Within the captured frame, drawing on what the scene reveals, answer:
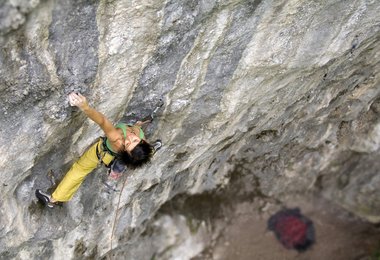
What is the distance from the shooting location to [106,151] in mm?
5801

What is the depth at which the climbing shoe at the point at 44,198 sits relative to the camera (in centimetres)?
649

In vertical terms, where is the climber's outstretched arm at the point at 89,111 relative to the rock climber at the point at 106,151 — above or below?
above

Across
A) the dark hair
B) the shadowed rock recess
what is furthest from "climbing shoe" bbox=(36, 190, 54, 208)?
the dark hair

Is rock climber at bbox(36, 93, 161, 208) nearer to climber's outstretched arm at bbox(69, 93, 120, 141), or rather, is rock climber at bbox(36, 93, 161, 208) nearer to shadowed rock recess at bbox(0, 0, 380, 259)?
climber's outstretched arm at bbox(69, 93, 120, 141)

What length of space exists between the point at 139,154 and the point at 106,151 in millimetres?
692

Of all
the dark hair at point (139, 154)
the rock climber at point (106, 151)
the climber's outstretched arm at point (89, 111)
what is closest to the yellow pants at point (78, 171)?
the rock climber at point (106, 151)

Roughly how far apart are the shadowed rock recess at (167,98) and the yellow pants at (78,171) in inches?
7.0

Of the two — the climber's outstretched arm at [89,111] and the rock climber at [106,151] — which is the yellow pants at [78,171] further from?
the climber's outstretched arm at [89,111]

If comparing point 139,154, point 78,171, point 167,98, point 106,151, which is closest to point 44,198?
point 78,171

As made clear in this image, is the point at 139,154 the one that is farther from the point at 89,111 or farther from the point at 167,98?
the point at 167,98

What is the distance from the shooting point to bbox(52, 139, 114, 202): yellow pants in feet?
19.8

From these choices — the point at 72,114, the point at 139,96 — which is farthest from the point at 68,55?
the point at 139,96

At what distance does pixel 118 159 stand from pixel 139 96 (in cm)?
92

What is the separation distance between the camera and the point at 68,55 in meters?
4.86
